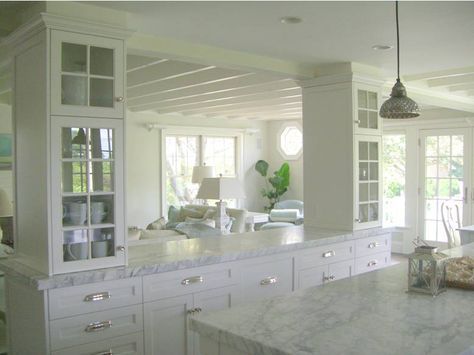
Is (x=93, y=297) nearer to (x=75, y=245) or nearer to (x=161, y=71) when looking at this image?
(x=75, y=245)

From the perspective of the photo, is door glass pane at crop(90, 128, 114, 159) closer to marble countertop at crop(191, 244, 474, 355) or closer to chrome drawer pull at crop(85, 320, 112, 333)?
chrome drawer pull at crop(85, 320, 112, 333)

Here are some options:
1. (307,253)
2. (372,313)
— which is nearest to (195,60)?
(307,253)

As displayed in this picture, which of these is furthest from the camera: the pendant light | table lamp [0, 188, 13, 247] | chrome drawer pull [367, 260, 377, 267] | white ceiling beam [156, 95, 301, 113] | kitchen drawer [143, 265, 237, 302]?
white ceiling beam [156, 95, 301, 113]

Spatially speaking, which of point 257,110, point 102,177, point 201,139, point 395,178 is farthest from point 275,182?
point 102,177

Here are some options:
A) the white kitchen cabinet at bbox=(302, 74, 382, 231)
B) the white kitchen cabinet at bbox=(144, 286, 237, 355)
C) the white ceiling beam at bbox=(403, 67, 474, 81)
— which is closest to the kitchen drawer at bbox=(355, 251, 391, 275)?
the white kitchen cabinet at bbox=(302, 74, 382, 231)

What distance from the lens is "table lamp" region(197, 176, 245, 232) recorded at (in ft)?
17.6

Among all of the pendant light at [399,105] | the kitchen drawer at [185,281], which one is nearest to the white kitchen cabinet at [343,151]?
the kitchen drawer at [185,281]

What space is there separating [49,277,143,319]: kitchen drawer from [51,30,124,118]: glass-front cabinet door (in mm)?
938

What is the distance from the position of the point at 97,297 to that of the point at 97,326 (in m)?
0.16

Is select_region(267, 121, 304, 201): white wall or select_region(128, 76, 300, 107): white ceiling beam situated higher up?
select_region(128, 76, 300, 107): white ceiling beam

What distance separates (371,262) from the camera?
446cm

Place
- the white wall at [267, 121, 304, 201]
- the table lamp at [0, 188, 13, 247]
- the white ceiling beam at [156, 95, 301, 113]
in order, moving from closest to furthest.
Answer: the table lamp at [0, 188, 13, 247] < the white ceiling beam at [156, 95, 301, 113] < the white wall at [267, 121, 304, 201]

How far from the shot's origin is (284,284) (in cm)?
364

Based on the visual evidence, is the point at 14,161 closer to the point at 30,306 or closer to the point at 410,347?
the point at 30,306
